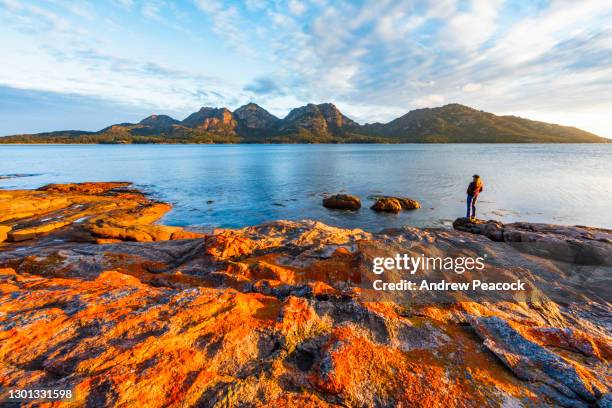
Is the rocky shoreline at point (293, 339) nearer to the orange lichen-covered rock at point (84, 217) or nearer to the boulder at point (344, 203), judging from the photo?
the orange lichen-covered rock at point (84, 217)

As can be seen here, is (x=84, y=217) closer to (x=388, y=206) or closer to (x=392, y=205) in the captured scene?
(x=388, y=206)

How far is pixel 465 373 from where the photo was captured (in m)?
5.22

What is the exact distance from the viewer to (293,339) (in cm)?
618

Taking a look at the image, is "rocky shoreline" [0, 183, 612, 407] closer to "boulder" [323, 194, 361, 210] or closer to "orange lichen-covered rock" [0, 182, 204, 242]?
"orange lichen-covered rock" [0, 182, 204, 242]

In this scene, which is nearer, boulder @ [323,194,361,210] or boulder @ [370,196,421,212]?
boulder @ [370,196,421,212]

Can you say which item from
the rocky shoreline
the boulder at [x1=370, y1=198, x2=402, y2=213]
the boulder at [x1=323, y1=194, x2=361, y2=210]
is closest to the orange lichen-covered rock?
the rocky shoreline

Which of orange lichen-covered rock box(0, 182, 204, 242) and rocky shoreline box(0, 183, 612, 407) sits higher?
rocky shoreline box(0, 183, 612, 407)

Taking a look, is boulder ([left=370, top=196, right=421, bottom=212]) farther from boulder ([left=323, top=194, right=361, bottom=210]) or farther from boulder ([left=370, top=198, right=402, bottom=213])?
boulder ([left=323, top=194, right=361, bottom=210])

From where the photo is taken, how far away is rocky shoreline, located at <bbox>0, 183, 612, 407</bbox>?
184 inches

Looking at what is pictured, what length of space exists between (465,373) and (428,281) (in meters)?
5.12

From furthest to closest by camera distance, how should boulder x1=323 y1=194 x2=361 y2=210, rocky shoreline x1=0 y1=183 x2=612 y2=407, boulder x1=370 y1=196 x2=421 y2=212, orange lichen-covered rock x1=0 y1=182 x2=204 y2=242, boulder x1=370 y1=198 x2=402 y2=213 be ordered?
boulder x1=323 y1=194 x2=361 y2=210, boulder x1=370 y1=196 x2=421 y2=212, boulder x1=370 y1=198 x2=402 y2=213, orange lichen-covered rock x1=0 y1=182 x2=204 y2=242, rocky shoreline x1=0 y1=183 x2=612 y2=407

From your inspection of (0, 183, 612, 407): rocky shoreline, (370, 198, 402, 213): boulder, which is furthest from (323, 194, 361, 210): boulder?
(0, 183, 612, 407): rocky shoreline

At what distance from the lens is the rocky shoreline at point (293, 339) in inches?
184

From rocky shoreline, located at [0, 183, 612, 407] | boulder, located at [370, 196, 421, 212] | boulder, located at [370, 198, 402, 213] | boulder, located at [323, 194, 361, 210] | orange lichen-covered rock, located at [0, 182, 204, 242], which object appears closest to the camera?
rocky shoreline, located at [0, 183, 612, 407]
